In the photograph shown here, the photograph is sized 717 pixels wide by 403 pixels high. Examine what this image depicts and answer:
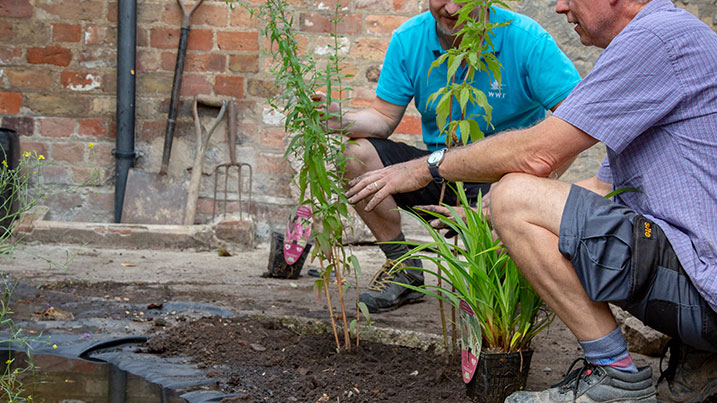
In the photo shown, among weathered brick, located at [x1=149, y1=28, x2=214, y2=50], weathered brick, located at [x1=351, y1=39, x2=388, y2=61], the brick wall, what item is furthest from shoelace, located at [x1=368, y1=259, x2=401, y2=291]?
weathered brick, located at [x1=149, y1=28, x2=214, y2=50]

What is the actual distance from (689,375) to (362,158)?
153 cm

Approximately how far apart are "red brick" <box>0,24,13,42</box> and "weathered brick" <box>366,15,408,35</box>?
105 inches

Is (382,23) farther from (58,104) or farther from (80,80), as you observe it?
(58,104)

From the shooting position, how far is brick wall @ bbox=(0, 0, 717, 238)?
5516 mm

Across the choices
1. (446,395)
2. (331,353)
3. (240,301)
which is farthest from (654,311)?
(240,301)

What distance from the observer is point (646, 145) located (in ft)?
6.01

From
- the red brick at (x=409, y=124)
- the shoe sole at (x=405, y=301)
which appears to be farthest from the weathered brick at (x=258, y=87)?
the shoe sole at (x=405, y=301)

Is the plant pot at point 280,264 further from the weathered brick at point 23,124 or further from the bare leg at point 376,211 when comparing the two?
the weathered brick at point 23,124

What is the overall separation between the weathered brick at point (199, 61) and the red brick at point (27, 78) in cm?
90

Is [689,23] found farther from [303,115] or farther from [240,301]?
[240,301]

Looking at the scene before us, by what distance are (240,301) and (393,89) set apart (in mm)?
1179

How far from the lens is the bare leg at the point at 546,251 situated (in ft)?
5.99

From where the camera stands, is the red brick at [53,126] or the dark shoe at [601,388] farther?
the red brick at [53,126]

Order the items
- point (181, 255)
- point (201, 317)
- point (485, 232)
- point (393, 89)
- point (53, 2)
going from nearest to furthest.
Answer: point (485, 232) → point (201, 317) → point (393, 89) → point (181, 255) → point (53, 2)
